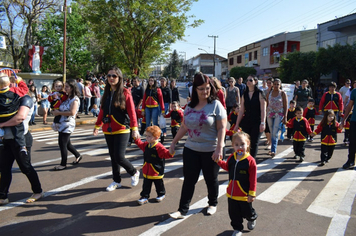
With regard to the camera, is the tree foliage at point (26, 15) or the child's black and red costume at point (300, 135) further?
the tree foliage at point (26, 15)

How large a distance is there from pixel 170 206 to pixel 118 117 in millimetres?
1681

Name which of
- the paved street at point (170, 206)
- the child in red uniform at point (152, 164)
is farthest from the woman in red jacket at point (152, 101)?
the child in red uniform at point (152, 164)

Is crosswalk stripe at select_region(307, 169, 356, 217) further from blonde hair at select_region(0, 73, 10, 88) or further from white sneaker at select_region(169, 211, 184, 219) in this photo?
blonde hair at select_region(0, 73, 10, 88)

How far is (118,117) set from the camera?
4.51m

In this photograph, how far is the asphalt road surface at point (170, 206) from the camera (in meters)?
3.47

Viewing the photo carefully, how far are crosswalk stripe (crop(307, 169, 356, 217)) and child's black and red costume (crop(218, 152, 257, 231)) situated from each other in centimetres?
139

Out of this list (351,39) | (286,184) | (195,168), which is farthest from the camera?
(351,39)

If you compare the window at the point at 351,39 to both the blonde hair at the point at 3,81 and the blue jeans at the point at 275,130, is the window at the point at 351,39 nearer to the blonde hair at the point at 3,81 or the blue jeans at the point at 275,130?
the blue jeans at the point at 275,130

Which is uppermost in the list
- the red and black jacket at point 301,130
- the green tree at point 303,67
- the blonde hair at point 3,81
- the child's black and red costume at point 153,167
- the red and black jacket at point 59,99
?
the green tree at point 303,67

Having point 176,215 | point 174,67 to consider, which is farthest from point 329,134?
point 174,67

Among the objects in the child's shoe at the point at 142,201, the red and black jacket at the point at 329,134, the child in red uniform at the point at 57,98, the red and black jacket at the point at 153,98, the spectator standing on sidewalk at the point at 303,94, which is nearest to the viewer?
the child's shoe at the point at 142,201

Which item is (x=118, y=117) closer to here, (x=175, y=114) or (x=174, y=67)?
(x=175, y=114)

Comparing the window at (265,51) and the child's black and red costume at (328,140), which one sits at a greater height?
the window at (265,51)

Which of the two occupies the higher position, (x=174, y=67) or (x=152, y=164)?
(x=174, y=67)
